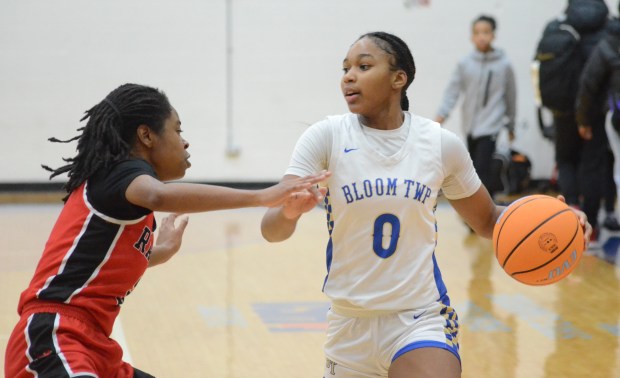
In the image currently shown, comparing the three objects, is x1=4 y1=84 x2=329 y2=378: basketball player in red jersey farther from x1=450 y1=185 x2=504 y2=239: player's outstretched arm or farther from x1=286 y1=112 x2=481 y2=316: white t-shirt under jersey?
x1=450 y1=185 x2=504 y2=239: player's outstretched arm

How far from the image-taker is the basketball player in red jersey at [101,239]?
10.3ft

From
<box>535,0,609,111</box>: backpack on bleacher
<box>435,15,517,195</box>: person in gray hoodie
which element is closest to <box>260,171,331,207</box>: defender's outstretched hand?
<box>535,0,609,111</box>: backpack on bleacher

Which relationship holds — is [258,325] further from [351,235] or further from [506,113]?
[506,113]

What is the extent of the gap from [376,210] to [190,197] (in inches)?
32.2

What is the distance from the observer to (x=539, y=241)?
12.7 feet

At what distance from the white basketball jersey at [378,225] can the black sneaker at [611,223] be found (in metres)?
6.72

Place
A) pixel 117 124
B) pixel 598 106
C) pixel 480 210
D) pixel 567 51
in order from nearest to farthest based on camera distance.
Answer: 1. pixel 117 124
2. pixel 480 210
3. pixel 598 106
4. pixel 567 51

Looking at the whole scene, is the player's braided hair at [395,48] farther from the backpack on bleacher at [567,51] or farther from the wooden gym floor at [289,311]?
the backpack on bleacher at [567,51]

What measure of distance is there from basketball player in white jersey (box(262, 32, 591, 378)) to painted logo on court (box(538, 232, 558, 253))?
450 millimetres

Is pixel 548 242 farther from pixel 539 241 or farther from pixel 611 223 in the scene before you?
pixel 611 223

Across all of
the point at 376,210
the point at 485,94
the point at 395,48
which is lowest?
the point at 485,94

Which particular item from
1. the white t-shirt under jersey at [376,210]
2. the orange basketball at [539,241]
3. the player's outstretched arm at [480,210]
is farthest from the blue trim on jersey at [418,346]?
the player's outstretched arm at [480,210]

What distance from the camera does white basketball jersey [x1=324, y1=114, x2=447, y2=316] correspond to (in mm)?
3664

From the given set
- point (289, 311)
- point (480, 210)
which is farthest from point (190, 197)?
point (289, 311)
